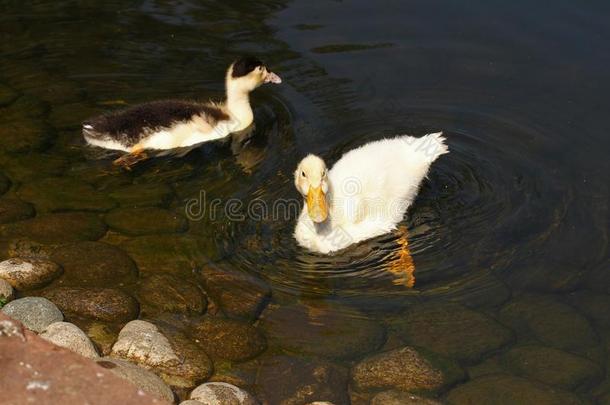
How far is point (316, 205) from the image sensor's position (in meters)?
6.29

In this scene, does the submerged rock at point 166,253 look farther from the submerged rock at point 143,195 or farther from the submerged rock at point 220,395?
the submerged rock at point 220,395

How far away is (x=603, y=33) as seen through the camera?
941 cm

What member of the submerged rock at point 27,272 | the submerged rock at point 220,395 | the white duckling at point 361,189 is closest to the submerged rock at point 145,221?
Result: the submerged rock at point 27,272

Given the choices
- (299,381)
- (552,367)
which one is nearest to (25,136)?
(299,381)

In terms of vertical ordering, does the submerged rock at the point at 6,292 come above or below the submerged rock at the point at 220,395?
below

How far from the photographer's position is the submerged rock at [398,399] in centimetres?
499

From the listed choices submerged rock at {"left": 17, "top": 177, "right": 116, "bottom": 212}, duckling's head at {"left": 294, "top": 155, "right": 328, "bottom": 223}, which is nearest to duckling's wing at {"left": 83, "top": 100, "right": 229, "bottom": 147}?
submerged rock at {"left": 17, "top": 177, "right": 116, "bottom": 212}

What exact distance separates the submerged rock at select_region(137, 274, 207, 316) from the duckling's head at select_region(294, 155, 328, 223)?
981 mm

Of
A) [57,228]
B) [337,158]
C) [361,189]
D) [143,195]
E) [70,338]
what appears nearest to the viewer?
[70,338]

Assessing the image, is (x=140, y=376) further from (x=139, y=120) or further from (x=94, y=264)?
(x=139, y=120)

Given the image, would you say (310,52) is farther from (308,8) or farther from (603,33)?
(603,33)

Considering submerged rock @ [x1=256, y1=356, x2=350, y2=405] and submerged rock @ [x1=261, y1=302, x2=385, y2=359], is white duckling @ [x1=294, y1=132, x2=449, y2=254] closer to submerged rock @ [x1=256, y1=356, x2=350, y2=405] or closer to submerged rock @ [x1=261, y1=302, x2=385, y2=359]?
submerged rock @ [x1=261, y1=302, x2=385, y2=359]

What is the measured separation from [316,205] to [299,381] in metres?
1.47

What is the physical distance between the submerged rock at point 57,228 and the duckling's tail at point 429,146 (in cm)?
248
